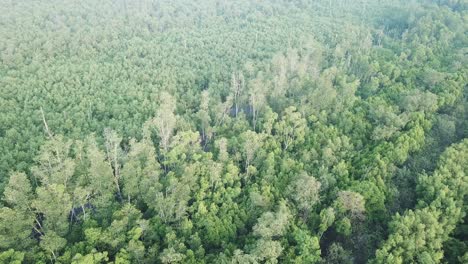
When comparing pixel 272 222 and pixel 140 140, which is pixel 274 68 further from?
pixel 272 222

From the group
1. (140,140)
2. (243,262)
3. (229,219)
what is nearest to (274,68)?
(140,140)

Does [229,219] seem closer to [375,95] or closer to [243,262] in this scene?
[243,262]

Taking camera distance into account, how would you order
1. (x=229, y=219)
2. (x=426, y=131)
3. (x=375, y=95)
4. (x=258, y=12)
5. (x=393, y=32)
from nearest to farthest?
(x=229, y=219) → (x=426, y=131) → (x=375, y=95) → (x=393, y=32) → (x=258, y=12)

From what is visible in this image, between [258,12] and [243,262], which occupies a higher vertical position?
[258,12]

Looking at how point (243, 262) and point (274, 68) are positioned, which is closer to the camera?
point (243, 262)

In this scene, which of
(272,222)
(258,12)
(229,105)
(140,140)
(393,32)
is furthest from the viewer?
(258,12)

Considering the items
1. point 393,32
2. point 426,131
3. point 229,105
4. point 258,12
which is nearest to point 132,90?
point 229,105

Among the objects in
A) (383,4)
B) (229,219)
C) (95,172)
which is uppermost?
(383,4)
